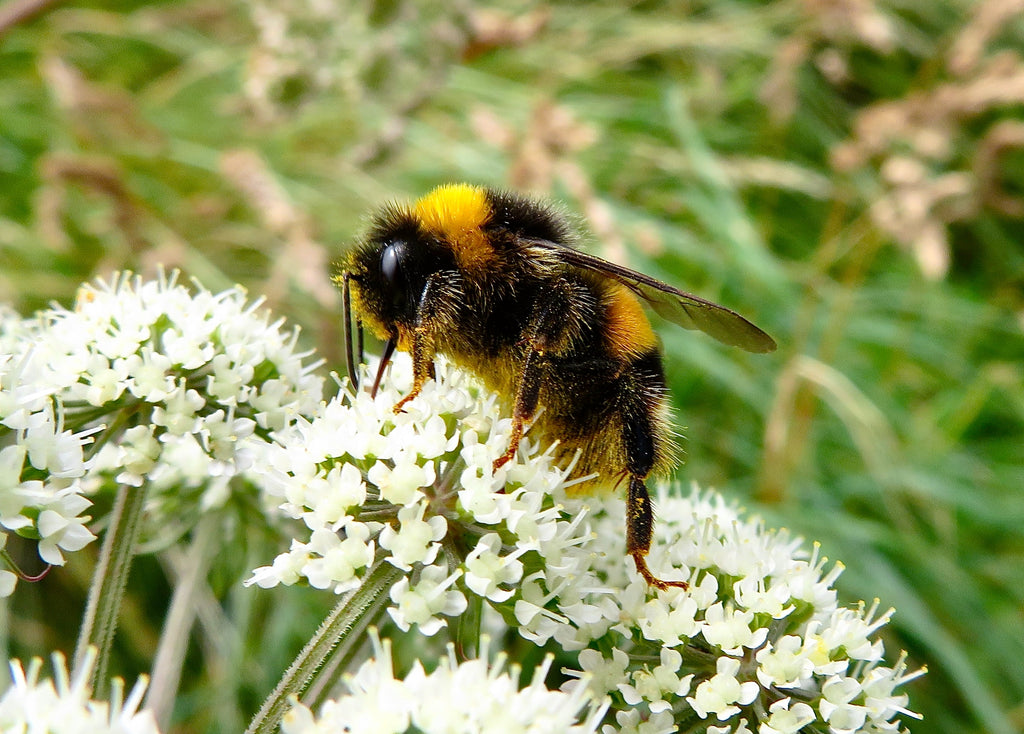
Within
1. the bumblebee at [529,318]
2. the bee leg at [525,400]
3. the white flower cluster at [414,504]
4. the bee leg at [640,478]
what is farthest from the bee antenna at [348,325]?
the bee leg at [640,478]

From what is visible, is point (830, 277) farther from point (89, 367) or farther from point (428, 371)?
point (89, 367)

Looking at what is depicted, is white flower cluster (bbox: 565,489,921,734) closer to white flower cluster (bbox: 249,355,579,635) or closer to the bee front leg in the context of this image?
white flower cluster (bbox: 249,355,579,635)

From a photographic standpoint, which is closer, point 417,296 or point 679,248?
point 417,296

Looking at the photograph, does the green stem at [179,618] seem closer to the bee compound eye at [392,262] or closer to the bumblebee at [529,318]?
the bumblebee at [529,318]

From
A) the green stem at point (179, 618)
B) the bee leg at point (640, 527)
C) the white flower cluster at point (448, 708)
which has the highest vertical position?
the bee leg at point (640, 527)

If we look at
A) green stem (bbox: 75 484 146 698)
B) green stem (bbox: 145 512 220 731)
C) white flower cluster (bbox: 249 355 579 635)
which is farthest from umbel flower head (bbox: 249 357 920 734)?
green stem (bbox: 145 512 220 731)

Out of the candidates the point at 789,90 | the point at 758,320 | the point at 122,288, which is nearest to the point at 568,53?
the point at 789,90

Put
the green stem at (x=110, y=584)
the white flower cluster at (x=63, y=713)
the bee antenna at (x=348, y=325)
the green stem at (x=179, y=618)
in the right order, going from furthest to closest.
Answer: the green stem at (x=179, y=618), the bee antenna at (x=348, y=325), the green stem at (x=110, y=584), the white flower cluster at (x=63, y=713)
